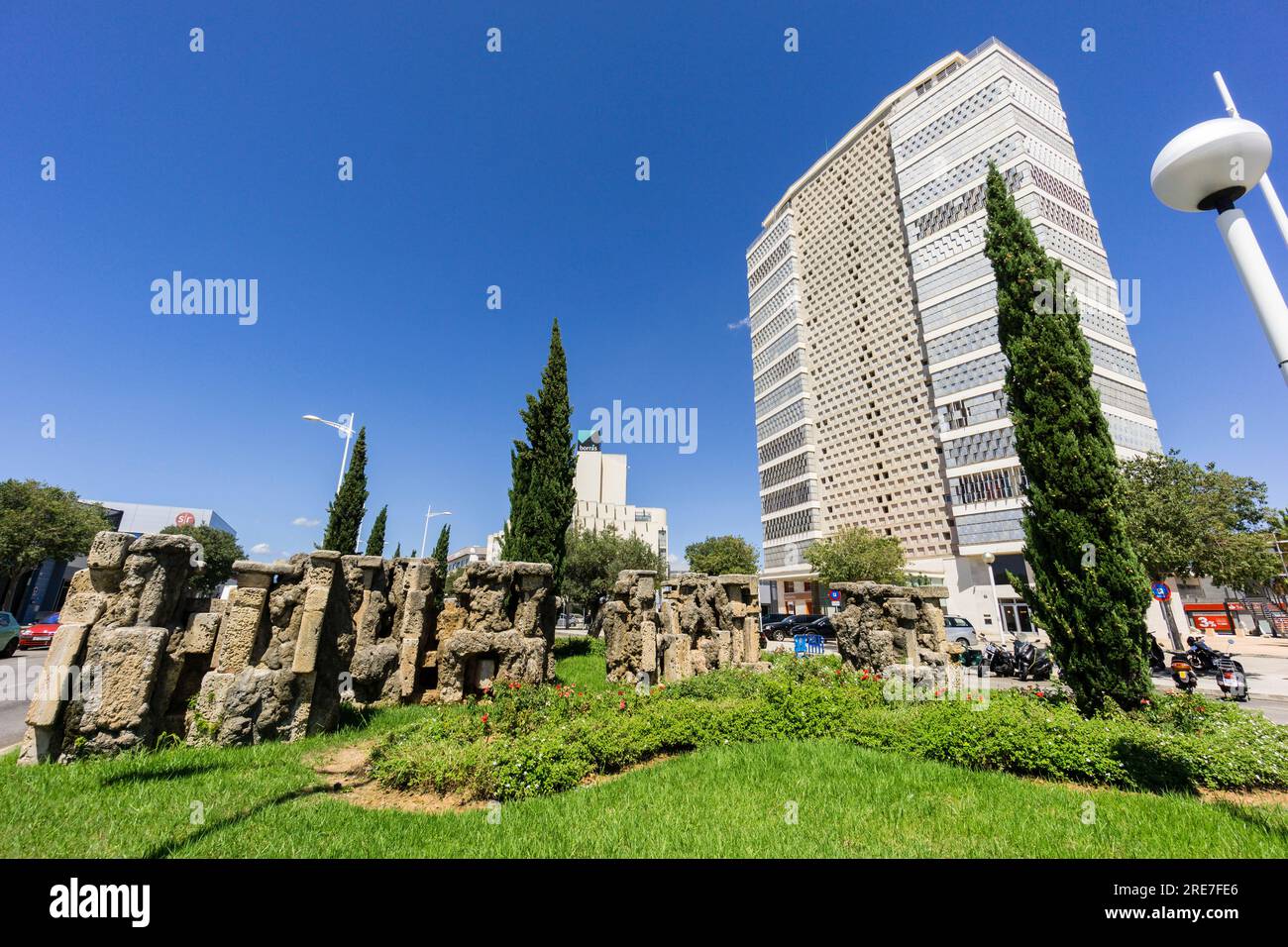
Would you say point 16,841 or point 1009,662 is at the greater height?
point 16,841

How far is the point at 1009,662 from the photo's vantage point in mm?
16500

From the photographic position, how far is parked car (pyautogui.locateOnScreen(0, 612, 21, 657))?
15801mm

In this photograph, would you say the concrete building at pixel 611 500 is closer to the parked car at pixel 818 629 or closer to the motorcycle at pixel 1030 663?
the parked car at pixel 818 629

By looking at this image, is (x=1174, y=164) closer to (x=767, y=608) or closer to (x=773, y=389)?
(x=767, y=608)

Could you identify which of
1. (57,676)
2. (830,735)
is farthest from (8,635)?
(830,735)

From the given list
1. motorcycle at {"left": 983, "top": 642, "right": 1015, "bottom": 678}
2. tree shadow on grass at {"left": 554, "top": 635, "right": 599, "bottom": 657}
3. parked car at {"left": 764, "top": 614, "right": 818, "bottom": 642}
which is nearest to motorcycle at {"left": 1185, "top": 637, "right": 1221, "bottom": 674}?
motorcycle at {"left": 983, "top": 642, "right": 1015, "bottom": 678}

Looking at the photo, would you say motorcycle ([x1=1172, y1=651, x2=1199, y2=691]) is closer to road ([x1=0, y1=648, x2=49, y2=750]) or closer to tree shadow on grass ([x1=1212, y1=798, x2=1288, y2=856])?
tree shadow on grass ([x1=1212, y1=798, x2=1288, y2=856])

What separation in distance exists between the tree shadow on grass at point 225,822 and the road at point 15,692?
630cm

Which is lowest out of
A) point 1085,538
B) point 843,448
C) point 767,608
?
point 767,608

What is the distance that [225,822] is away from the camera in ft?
15.4

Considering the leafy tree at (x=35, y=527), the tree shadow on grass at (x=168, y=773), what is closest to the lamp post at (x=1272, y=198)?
the tree shadow on grass at (x=168, y=773)

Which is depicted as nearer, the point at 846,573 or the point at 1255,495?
the point at 1255,495
